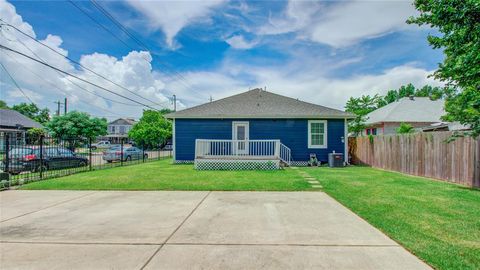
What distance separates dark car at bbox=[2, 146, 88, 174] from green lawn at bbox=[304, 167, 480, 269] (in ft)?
35.7

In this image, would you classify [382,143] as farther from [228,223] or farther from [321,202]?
[228,223]

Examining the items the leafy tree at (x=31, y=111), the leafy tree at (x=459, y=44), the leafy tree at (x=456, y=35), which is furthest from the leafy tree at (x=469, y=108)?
the leafy tree at (x=31, y=111)

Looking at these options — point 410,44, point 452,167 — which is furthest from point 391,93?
point 452,167

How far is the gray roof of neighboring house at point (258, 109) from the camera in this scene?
14.2m

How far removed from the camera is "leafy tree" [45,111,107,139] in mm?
21266

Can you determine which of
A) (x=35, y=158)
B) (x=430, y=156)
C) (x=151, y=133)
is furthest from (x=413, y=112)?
(x=151, y=133)

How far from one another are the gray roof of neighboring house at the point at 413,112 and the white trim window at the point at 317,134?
32.1ft

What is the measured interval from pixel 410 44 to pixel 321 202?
11.5 metres

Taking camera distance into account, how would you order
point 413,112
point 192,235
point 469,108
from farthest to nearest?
point 413,112 → point 469,108 → point 192,235

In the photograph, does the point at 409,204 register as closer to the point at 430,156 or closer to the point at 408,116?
the point at 430,156

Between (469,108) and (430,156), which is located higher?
(469,108)

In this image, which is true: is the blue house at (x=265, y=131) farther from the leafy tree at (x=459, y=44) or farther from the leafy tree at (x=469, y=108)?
the leafy tree at (x=459, y=44)

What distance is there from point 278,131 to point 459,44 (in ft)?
30.2

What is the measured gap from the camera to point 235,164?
12.3 m
